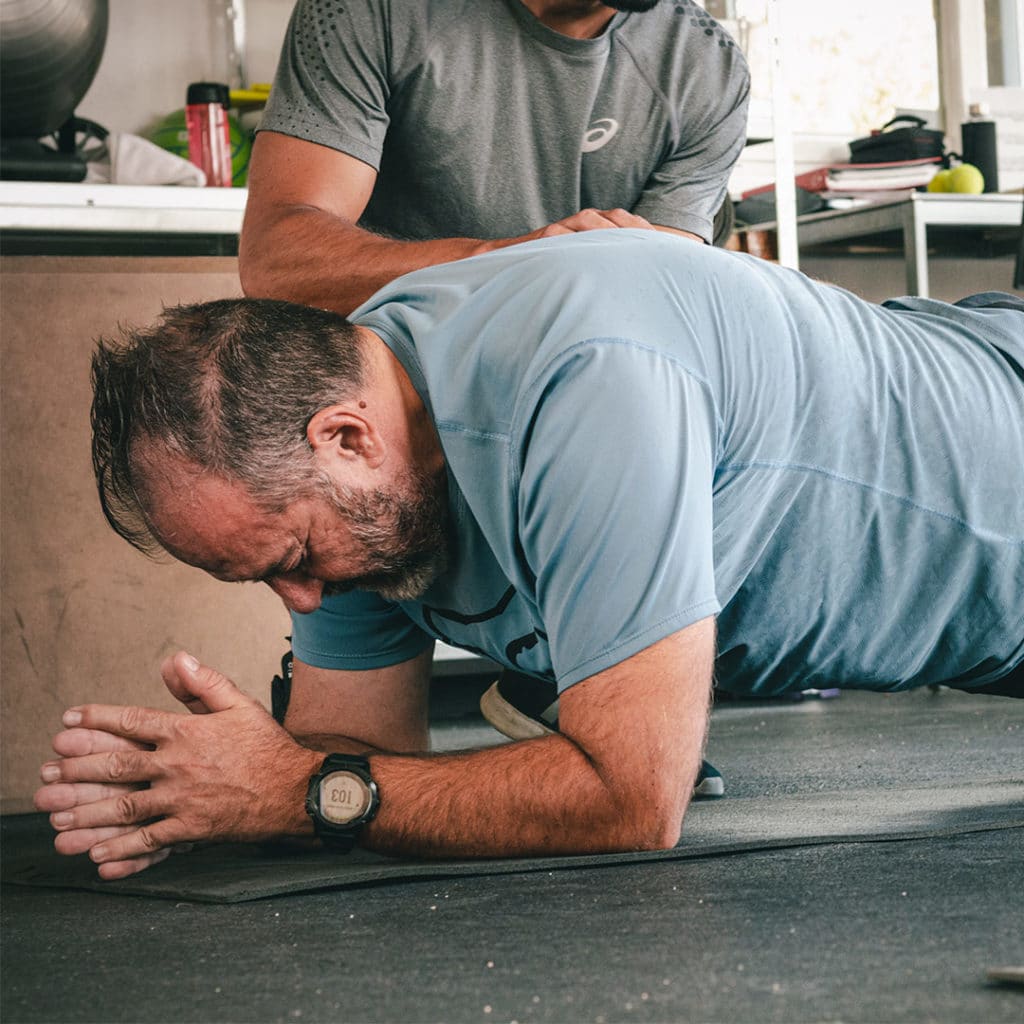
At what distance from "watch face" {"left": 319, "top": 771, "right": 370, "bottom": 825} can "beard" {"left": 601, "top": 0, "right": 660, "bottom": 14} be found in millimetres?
979

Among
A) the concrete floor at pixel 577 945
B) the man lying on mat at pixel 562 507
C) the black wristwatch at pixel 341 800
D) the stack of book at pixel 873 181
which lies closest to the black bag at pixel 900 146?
the stack of book at pixel 873 181

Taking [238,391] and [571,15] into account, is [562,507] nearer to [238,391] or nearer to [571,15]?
[238,391]

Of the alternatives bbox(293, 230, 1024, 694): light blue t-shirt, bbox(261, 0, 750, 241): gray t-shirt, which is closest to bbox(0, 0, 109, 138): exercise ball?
bbox(261, 0, 750, 241): gray t-shirt

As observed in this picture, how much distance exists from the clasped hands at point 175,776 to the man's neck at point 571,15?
93cm

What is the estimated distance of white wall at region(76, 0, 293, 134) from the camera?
10.4 feet

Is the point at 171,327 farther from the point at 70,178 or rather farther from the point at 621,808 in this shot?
the point at 70,178

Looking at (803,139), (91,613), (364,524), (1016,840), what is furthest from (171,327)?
(803,139)

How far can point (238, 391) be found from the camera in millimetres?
1073

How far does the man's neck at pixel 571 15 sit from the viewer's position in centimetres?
168

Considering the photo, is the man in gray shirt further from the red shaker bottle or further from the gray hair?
the red shaker bottle

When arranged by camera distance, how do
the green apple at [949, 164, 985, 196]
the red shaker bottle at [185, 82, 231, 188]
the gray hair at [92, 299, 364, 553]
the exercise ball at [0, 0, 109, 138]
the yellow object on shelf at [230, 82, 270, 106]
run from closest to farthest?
the gray hair at [92, 299, 364, 553], the exercise ball at [0, 0, 109, 138], the red shaker bottle at [185, 82, 231, 188], the yellow object on shelf at [230, 82, 270, 106], the green apple at [949, 164, 985, 196]

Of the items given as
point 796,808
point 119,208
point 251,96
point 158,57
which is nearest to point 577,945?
point 796,808

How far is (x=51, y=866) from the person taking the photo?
4.26 feet

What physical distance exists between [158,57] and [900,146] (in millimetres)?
1644
